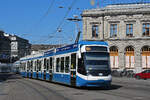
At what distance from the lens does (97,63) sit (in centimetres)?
1766

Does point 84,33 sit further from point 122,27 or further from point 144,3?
point 144,3

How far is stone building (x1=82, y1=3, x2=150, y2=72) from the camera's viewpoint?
51.0 m

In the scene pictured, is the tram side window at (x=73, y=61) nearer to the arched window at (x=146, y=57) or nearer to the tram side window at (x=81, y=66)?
the tram side window at (x=81, y=66)

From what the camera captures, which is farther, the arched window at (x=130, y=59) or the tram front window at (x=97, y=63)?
the arched window at (x=130, y=59)

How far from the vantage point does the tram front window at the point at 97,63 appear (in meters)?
17.4

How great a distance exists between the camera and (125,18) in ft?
172

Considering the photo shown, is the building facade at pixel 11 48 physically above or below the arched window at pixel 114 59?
above

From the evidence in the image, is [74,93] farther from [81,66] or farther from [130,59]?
[130,59]

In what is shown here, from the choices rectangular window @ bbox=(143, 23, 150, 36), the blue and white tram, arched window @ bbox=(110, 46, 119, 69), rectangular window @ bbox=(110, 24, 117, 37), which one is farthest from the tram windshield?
rectangular window @ bbox=(110, 24, 117, 37)

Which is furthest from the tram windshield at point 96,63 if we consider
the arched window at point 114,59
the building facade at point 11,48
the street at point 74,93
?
the building facade at point 11,48

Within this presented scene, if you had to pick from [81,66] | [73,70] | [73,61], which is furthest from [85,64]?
[73,61]

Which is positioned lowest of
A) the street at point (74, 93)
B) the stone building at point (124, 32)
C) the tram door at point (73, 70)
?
the street at point (74, 93)

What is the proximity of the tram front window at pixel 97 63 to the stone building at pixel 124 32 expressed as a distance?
111 feet

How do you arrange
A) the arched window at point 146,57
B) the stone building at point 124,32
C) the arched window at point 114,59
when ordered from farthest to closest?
the arched window at point 114,59
the stone building at point 124,32
the arched window at point 146,57
